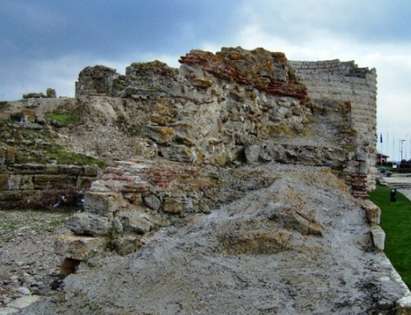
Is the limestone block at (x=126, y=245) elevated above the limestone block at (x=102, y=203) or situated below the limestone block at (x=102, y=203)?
below

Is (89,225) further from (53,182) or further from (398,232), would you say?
(398,232)

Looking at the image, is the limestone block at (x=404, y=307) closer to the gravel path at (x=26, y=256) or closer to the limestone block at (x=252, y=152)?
the gravel path at (x=26, y=256)

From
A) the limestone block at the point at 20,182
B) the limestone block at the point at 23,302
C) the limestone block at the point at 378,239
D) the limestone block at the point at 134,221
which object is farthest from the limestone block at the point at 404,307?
the limestone block at the point at 20,182

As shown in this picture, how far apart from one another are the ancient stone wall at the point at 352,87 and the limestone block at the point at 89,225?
60.5ft

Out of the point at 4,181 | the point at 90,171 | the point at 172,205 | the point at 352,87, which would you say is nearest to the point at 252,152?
the point at 172,205

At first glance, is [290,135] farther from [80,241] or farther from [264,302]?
[264,302]

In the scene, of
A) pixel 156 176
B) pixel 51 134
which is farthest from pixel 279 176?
pixel 51 134

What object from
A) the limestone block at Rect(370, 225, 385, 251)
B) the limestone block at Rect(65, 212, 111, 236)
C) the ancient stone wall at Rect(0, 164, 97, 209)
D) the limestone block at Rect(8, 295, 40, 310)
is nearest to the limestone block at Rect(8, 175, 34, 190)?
the ancient stone wall at Rect(0, 164, 97, 209)

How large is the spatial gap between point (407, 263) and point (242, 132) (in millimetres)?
3170

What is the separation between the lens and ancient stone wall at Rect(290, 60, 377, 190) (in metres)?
23.1

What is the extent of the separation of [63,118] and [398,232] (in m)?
7.60

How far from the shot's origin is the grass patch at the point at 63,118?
13.6 meters

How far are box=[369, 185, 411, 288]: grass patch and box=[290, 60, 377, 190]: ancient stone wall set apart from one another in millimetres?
4742

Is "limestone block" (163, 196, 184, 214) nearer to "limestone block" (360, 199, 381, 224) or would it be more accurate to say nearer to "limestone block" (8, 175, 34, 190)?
"limestone block" (360, 199, 381, 224)
